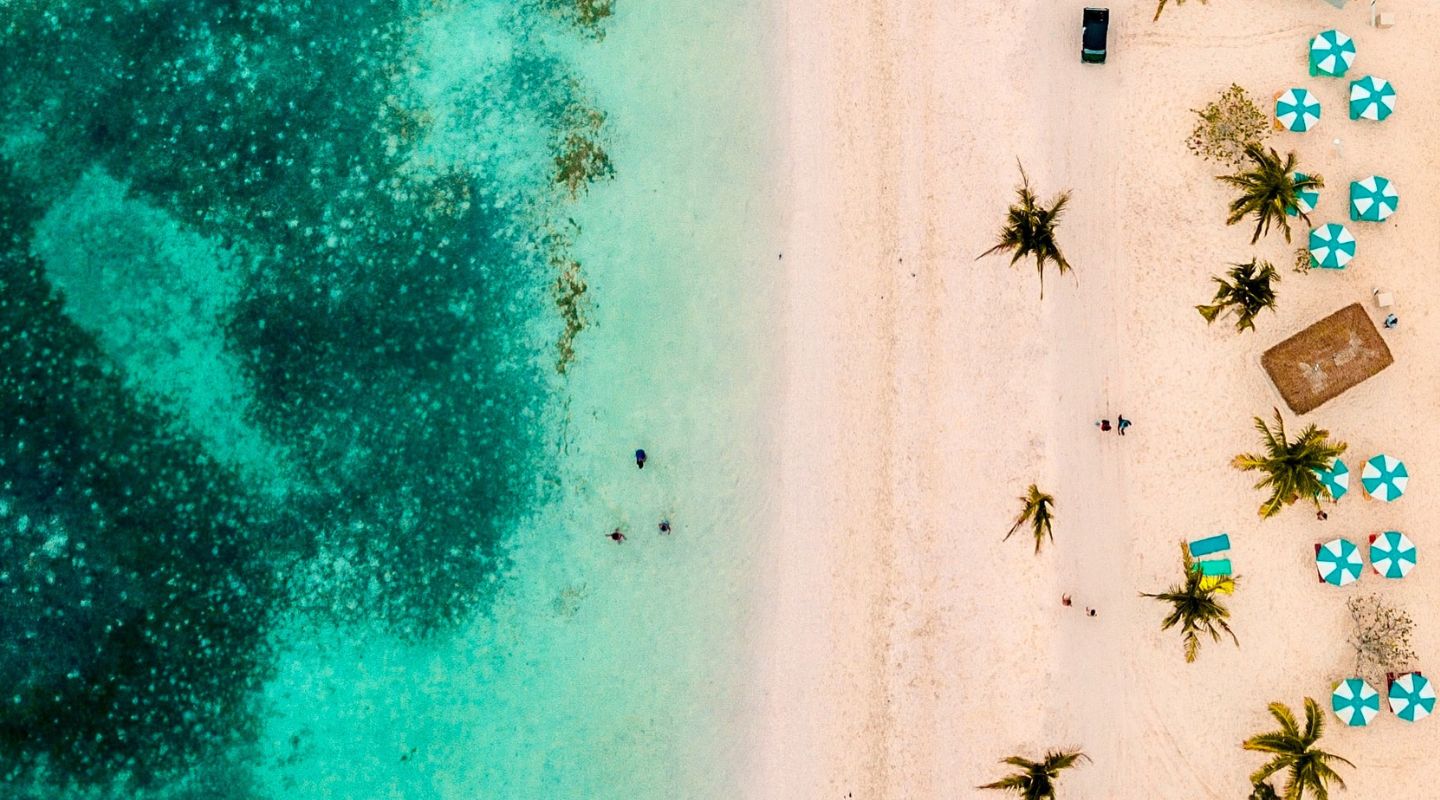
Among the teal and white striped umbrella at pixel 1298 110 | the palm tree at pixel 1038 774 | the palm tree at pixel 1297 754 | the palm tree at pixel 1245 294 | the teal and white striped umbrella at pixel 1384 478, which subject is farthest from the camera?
the teal and white striped umbrella at pixel 1298 110

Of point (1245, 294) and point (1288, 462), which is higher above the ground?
point (1245, 294)

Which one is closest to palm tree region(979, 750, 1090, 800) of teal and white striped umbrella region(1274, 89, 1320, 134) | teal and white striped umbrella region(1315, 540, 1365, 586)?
teal and white striped umbrella region(1315, 540, 1365, 586)

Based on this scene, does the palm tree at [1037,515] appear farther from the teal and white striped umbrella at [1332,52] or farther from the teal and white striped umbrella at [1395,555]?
the teal and white striped umbrella at [1332,52]

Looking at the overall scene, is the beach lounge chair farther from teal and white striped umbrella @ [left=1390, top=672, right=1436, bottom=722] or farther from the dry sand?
teal and white striped umbrella @ [left=1390, top=672, right=1436, bottom=722]

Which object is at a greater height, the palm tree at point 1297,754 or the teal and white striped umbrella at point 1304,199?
the teal and white striped umbrella at point 1304,199

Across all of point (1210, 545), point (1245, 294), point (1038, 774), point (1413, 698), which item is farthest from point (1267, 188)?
point (1038, 774)

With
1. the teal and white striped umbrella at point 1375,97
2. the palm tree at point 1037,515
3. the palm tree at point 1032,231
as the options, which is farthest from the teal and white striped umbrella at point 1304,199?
the palm tree at point 1037,515

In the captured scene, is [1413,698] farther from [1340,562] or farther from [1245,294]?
[1245,294]
